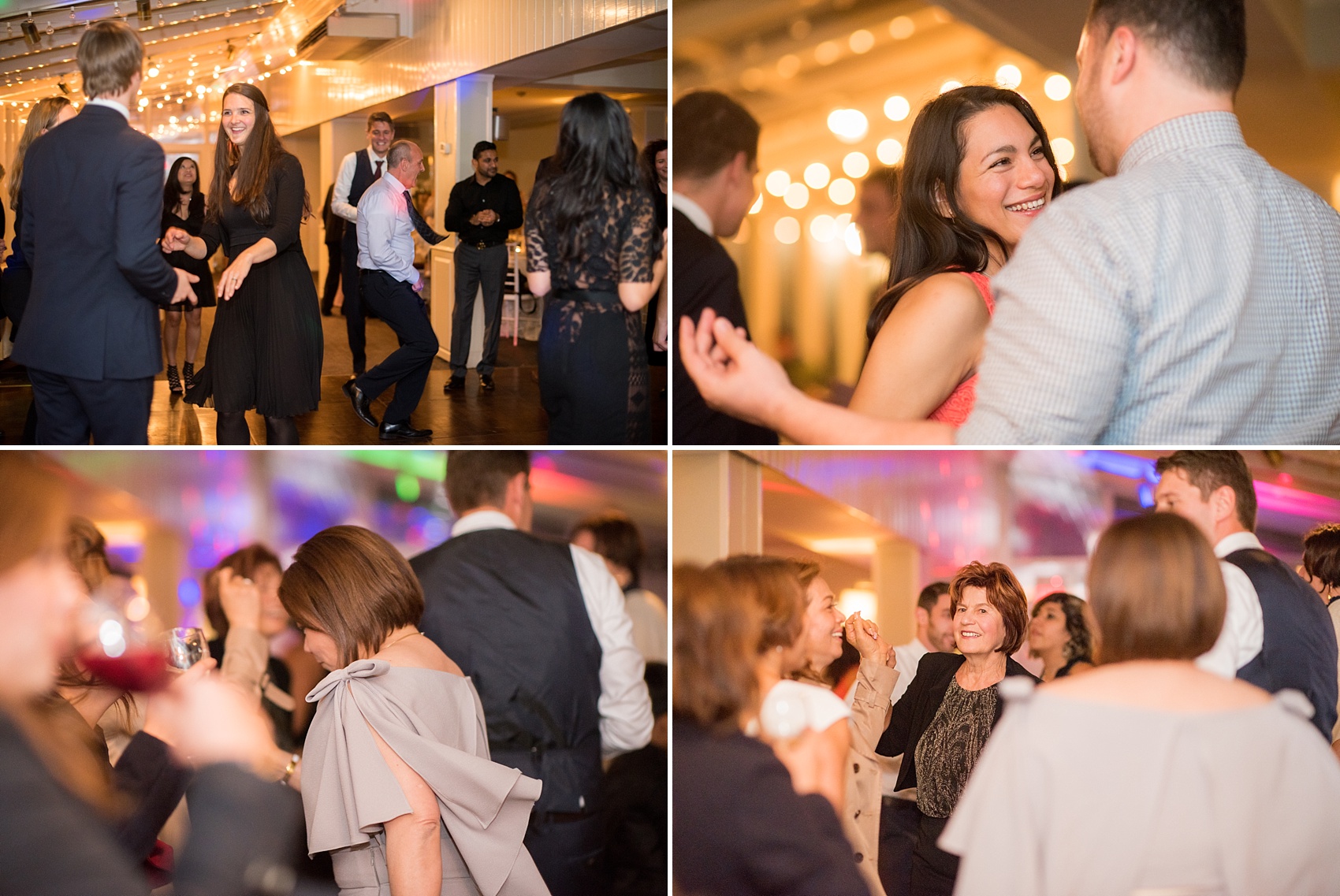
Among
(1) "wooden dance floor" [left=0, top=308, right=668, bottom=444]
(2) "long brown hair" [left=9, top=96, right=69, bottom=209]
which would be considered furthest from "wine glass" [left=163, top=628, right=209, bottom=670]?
(2) "long brown hair" [left=9, top=96, right=69, bottom=209]

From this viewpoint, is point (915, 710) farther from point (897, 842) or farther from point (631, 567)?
point (631, 567)

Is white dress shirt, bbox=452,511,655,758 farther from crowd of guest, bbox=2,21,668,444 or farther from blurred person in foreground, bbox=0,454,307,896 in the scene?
blurred person in foreground, bbox=0,454,307,896

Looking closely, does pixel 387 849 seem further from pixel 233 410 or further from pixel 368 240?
pixel 368 240

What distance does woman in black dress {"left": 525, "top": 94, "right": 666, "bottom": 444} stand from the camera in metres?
2.26

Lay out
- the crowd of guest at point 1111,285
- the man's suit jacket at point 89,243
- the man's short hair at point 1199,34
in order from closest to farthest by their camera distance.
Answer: the crowd of guest at point 1111,285
the man's short hair at point 1199,34
the man's suit jacket at point 89,243

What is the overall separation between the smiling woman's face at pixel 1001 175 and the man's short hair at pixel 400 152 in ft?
3.72

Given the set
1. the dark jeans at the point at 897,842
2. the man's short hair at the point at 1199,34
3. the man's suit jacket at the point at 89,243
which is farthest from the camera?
the dark jeans at the point at 897,842

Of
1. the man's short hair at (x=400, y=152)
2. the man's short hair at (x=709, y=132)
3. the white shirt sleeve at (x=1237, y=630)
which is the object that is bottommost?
the white shirt sleeve at (x=1237, y=630)

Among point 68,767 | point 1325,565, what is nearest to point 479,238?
point 68,767

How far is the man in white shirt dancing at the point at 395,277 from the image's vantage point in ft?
7.22

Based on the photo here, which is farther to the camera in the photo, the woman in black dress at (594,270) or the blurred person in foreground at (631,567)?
the blurred person in foreground at (631,567)

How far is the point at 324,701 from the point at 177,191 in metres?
1.10

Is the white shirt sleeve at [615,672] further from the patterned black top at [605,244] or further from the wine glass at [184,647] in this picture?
the wine glass at [184,647]

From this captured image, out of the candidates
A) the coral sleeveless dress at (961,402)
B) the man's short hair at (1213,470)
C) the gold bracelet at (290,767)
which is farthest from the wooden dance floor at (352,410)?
the man's short hair at (1213,470)
